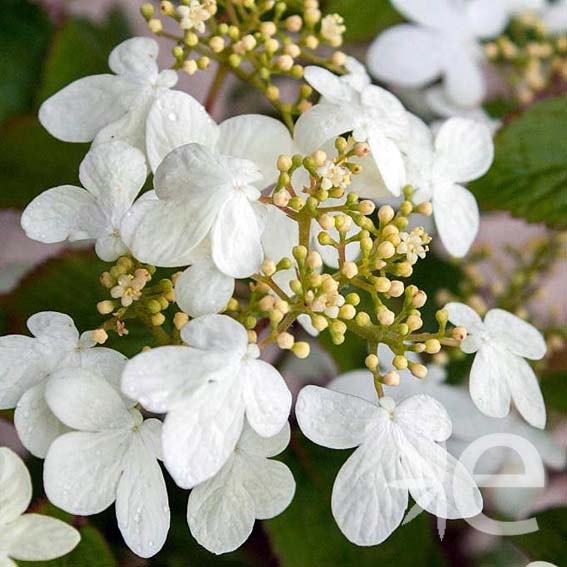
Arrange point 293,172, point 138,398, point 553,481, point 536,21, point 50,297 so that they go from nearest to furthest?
Result: point 138,398 → point 293,172 → point 50,297 → point 536,21 → point 553,481

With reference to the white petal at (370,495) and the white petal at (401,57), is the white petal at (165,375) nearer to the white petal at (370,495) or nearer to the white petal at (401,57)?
the white petal at (370,495)

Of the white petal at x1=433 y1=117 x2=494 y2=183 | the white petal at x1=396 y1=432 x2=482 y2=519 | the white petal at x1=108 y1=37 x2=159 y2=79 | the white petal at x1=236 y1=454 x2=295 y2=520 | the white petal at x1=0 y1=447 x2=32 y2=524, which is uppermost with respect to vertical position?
the white petal at x1=433 y1=117 x2=494 y2=183

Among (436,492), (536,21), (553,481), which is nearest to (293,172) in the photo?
(436,492)

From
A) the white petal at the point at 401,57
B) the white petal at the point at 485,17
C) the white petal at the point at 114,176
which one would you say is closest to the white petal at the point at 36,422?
the white petal at the point at 114,176

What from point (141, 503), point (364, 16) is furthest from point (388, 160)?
point (364, 16)

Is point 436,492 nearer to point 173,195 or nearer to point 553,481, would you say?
point 173,195

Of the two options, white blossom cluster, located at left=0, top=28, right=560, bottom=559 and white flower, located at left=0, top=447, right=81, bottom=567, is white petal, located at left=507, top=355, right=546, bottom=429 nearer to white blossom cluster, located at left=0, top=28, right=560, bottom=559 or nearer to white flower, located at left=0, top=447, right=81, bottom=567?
white blossom cluster, located at left=0, top=28, right=560, bottom=559

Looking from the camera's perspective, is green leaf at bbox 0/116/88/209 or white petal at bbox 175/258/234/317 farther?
green leaf at bbox 0/116/88/209

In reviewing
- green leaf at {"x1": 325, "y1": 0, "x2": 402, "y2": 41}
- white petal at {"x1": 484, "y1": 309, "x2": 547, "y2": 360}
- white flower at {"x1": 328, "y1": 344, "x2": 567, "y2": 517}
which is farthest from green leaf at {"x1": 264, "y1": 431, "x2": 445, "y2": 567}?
green leaf at {"x1": 325, "y1": 0, "x2": 402, "y2": 41}
